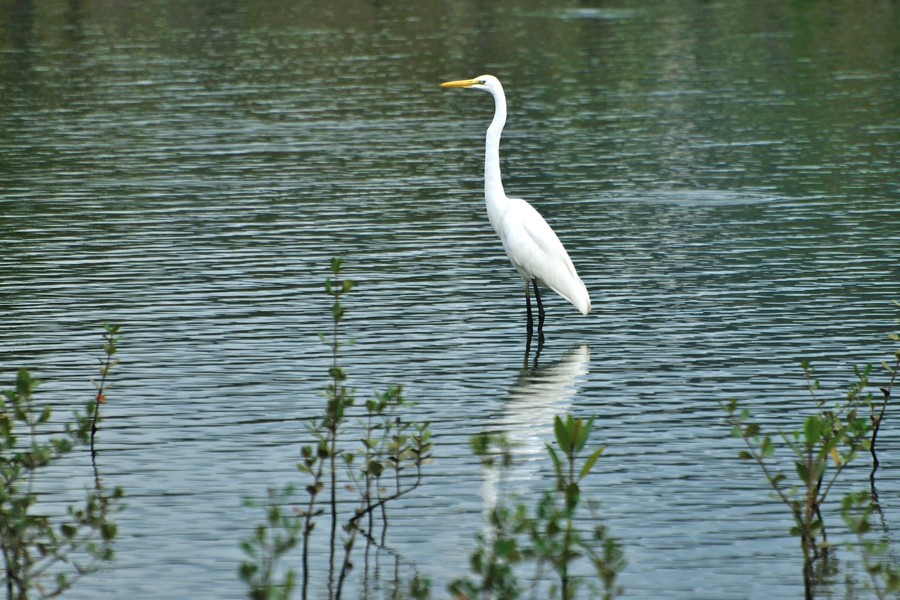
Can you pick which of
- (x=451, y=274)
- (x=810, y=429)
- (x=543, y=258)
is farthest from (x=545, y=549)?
(x=451, y=274)

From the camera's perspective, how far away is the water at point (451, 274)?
10.2 meters

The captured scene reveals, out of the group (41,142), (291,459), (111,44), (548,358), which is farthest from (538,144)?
(111,44)

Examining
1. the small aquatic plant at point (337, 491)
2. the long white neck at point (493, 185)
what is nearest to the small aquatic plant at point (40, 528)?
the small aquatic plant at point (337, 491)

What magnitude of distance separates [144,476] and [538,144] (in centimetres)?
2013

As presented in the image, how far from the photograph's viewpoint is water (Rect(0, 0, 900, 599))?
10227 mm

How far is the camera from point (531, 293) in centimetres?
1761

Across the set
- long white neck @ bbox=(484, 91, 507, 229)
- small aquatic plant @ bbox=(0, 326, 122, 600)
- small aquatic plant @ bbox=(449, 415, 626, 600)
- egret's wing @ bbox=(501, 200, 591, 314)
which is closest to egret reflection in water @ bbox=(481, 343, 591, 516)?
egret's wing @ bbox=(501, 200, 591, 314)

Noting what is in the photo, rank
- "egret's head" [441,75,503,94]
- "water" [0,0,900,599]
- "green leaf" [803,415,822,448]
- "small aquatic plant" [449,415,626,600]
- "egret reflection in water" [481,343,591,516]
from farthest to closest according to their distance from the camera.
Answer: "egret's head" [441,75,503,94]
"egret reflection in water" [481,343,591,516]
"water" [0,0,900,599]
"green leaf" [803,415,822,448]
"small aquatic plant" [449,415,626,600]

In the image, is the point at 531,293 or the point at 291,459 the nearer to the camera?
the point at 291,459

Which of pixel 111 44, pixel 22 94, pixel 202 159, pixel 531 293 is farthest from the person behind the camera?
pixel 111 44

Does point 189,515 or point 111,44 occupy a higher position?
point 189,515

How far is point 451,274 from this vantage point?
61.3 feet

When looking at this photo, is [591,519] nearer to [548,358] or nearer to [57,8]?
[548,358]

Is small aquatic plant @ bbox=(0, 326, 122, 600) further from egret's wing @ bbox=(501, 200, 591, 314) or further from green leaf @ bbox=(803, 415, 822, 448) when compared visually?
egret's wing @ bbox=(501, 200, 591, 314)
